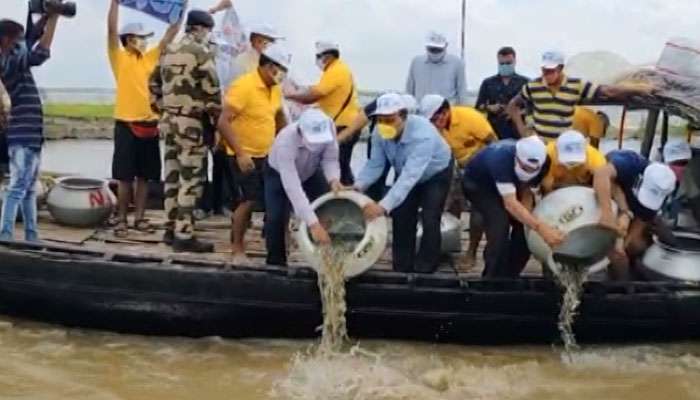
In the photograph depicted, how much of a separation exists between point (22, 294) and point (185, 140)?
5.58 ft

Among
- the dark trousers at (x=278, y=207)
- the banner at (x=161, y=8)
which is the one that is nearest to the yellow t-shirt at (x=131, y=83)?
the banner at (x=161, y=8)

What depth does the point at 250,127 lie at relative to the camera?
856 cm

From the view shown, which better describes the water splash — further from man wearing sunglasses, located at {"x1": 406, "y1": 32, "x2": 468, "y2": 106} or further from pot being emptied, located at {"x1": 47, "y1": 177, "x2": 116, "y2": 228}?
pot being emptied, located at {"x1": 47, "y1": 177, "x2": 116, "y2": 228}

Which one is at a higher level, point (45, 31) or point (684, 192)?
point (45, 31)

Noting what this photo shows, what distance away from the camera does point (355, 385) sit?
748 centimetres

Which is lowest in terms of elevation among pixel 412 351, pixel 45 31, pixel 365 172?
pixel 412 351

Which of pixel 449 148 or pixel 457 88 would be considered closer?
pixel 449 148

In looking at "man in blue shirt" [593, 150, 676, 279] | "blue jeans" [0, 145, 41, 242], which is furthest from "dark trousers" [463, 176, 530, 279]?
"blue jeans" [0, 145, 41, 242]

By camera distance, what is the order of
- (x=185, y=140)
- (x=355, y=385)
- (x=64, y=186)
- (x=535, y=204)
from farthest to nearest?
1. (x=64, y=186)
2. (x=185, y=140)
3. (x=535, y=204)
4. (x=355, y=385)

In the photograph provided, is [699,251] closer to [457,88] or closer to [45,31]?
[457,88]

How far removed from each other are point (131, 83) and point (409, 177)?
292 centimetres

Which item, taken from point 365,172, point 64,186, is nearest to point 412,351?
point 365,172

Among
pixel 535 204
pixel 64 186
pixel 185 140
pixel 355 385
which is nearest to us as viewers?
pixel 355 385

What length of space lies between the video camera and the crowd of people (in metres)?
0.06
